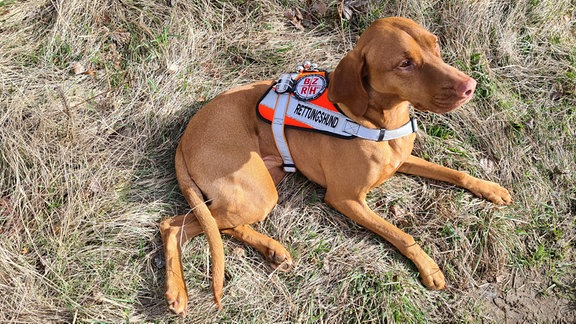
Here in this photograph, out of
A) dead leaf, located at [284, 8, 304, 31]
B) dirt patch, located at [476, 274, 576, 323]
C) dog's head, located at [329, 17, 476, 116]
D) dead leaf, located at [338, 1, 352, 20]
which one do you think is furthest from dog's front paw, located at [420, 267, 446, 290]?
dead leaf, located at [284, 8, 304, 31]

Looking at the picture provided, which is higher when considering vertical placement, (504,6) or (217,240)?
(504,6)

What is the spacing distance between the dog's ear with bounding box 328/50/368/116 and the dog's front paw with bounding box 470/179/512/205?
1387mm

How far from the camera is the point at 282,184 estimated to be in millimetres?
4324

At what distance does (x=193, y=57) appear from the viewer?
4.82 m

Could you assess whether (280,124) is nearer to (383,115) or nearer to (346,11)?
(383,115)

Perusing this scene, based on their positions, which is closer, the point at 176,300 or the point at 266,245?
the point at 176,300

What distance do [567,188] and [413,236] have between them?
1.39 m

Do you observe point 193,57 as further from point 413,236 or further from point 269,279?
point 413,236

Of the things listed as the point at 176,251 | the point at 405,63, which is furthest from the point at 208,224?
the point at 405,63

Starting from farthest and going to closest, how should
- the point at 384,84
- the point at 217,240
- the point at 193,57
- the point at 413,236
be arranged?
the point at 193,57 < the point at 413,236 < the point at 217,240 < the point at 384,84

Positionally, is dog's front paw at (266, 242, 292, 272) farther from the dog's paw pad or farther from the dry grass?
the dog's paw pad

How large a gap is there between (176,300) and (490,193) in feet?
8.44

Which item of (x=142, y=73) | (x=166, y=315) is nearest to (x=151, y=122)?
(x=142, y=73)

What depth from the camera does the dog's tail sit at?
3.62 m
